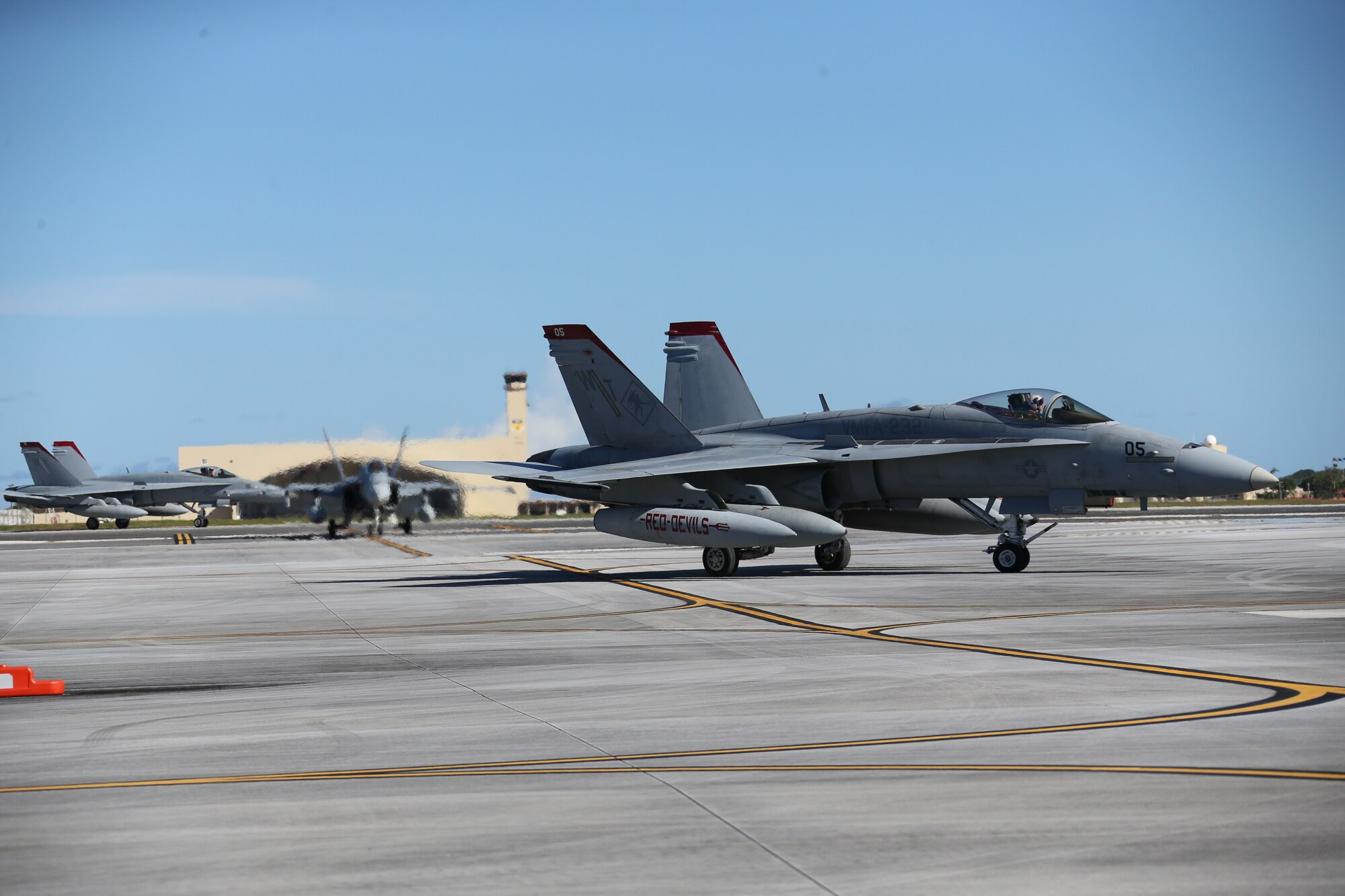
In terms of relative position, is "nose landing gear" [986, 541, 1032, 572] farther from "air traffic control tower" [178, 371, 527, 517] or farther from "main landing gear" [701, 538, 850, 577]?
"air traffic control tower" [178, 371, 527, 517]

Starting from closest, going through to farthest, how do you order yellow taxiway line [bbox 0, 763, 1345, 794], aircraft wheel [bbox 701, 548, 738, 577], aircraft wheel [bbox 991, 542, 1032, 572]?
1. yellow taxiway line [bbox 0, 763, 1345, 794]
2. aircraft wheel [bbox 991, 542, 1032, 572]
3. aircraft wheel [bbox 701, 548, 738, 577]

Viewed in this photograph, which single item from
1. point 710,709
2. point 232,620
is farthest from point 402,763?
point 232,620

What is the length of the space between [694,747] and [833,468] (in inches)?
681

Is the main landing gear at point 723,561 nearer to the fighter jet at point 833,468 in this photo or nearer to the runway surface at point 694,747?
the fighter jet at point 833,468

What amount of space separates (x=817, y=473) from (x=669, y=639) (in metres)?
11.2

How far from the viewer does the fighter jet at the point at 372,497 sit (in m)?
35.3

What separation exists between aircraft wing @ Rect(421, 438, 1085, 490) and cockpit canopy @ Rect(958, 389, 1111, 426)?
1.49 ft

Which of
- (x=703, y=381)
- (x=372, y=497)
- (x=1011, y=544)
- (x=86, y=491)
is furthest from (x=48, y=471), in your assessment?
(x=1011, y=544)

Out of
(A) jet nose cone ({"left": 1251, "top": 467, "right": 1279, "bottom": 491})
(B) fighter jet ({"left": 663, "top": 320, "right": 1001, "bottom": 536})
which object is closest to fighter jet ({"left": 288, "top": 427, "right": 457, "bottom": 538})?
(B) fighter jet ({"left": 663, "top": 320, "right": 1001, "bottom": 536})

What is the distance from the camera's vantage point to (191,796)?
689 cm

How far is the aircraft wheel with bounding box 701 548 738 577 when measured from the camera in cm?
2423

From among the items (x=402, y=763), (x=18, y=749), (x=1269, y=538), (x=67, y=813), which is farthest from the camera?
(x=1269, y=538)

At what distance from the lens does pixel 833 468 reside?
24984mm

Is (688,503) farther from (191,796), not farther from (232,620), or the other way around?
(191,796)
